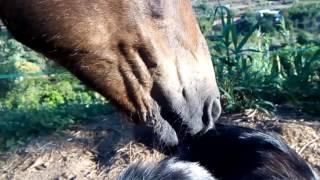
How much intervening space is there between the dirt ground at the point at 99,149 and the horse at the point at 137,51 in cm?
92

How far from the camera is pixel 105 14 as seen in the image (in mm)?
1947

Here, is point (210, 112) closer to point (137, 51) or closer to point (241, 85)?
point (137, 51)

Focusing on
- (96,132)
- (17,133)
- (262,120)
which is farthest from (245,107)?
(17,133)

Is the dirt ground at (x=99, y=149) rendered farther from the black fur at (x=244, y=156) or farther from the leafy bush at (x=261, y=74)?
the black fur at (x=244, y=156)

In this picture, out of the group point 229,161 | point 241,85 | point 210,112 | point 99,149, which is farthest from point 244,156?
point 241,85

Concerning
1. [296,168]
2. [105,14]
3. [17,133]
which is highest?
[105,14]

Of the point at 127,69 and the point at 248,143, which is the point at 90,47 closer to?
the point at 127,69

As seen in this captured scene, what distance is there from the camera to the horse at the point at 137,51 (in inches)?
77.0

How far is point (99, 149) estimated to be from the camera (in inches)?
131

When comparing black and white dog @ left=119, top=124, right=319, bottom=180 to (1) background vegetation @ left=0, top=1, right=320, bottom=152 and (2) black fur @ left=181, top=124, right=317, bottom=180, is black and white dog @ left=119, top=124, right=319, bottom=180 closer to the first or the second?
(2) black fur @ left=181, top=124, right=317, bottom=180

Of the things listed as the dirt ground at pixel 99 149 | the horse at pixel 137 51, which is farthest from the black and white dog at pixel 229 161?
the dirt ground at pixel 99 149

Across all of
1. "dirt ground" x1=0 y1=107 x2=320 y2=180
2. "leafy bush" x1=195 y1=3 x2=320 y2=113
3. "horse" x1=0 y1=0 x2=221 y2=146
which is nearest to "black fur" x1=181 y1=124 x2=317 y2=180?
"horse" x1=0 y1=0 x2=221 y2=146

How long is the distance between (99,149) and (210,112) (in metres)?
1.42

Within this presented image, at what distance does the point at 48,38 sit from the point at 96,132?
1437 mm
